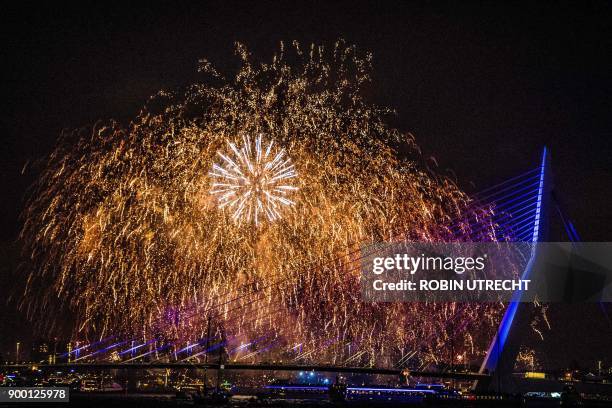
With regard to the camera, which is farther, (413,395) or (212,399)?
(413,395)

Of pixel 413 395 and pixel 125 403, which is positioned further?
pixel 413 395

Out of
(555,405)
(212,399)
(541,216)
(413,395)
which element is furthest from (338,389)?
(541,216)

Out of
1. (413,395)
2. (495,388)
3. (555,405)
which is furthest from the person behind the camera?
(495,388)

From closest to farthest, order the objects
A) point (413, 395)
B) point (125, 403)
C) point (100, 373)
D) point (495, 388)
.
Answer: point (125, 403) → point (413, 395) → point (495, 388) → point (100, 373)

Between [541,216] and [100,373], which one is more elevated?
[541,216]

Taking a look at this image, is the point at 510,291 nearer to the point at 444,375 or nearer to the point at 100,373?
the point at 444,375

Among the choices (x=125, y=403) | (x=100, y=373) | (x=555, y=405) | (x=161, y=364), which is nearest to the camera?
(x=125, y=403)

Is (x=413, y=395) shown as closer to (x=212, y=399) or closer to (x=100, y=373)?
(x=212, y=399)

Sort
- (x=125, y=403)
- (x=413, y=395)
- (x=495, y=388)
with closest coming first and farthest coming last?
1. (x=125, y=403)
2. (x=413, y=395)
3. (x=495, y=388)

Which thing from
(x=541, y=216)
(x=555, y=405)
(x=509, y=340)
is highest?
(x=541, y=216)

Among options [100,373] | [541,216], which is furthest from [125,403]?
[100,373]
